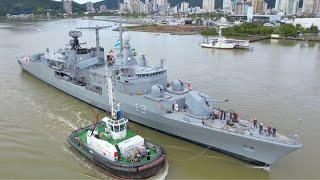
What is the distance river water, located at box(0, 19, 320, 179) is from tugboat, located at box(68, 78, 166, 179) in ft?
2.61

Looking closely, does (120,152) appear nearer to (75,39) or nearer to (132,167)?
(132,167)

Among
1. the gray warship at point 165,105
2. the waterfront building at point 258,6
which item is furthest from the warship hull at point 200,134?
the waterfront building at point 258,6

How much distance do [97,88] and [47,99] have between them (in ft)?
18.6

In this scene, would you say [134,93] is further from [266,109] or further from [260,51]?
[260,51]

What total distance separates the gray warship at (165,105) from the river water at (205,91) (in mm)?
768

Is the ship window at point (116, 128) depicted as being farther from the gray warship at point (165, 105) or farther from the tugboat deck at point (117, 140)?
the gray warship at point (165, 105)

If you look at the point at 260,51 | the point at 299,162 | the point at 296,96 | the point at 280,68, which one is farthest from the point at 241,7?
the point at 299,162

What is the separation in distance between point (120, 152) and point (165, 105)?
4.96 m

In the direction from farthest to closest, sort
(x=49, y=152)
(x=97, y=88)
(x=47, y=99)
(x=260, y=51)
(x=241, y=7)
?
(x=241, y=7) → (x=260, y=51) → (x=47, y=99) → (x=97, y=88) → (x=49, y=152)

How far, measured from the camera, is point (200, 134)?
17312 millimetres

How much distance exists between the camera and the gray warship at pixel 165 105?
15859 millimetres

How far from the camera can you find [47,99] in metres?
26.7

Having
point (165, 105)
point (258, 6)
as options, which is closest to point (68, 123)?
point (165, 105)

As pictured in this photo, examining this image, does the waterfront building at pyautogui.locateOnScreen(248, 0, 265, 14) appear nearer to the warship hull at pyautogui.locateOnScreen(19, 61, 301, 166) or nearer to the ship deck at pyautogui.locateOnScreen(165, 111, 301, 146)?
the warship hull at pyautogui.locateOnScreen(19, 61, 301, 166)
